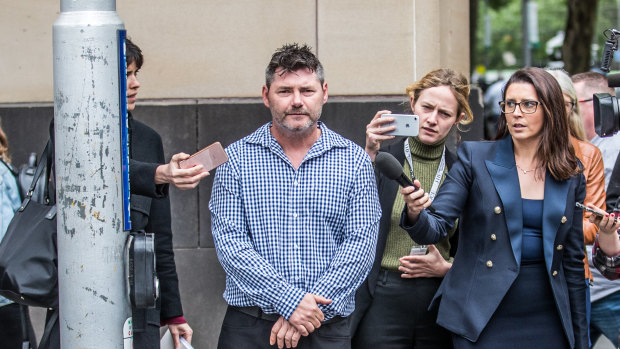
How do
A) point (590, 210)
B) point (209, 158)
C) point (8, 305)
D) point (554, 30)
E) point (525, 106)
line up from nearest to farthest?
1. point (209, 158)
2. point (590, 210)
3. point (525, 106)
4. point (8, 305)
5. point (554, 30)

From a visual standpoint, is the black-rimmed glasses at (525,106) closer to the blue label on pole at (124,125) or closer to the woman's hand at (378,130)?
the woman's hand at (378,130)

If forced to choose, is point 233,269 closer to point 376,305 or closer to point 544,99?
point 376,305

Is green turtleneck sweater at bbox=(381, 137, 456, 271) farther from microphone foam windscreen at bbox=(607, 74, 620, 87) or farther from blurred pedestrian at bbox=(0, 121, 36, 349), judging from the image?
blurred pedestrian at bbox=(0, 121, 36, 349)

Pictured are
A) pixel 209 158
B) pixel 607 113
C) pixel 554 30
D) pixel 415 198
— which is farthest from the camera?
pixel 554 30

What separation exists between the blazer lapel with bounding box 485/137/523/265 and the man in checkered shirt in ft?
1.87

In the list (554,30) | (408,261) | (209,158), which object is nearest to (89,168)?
(209,158)

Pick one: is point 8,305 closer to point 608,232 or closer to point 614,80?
point 608,232

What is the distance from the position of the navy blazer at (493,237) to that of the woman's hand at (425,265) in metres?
0.17

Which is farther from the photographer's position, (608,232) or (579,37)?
(579,37)

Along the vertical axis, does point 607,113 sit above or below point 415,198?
above

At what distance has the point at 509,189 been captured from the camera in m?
4.10

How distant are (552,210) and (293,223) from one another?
3.86 ft

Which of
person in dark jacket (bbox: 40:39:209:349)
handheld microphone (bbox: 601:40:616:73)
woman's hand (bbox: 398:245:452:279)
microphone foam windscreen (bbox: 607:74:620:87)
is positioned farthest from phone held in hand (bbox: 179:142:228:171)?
handheld microphone (bbox: 601:40:616:73)

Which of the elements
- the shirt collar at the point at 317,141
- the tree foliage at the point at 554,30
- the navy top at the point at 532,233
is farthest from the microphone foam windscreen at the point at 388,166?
the tree foliage at the point at 554,30
